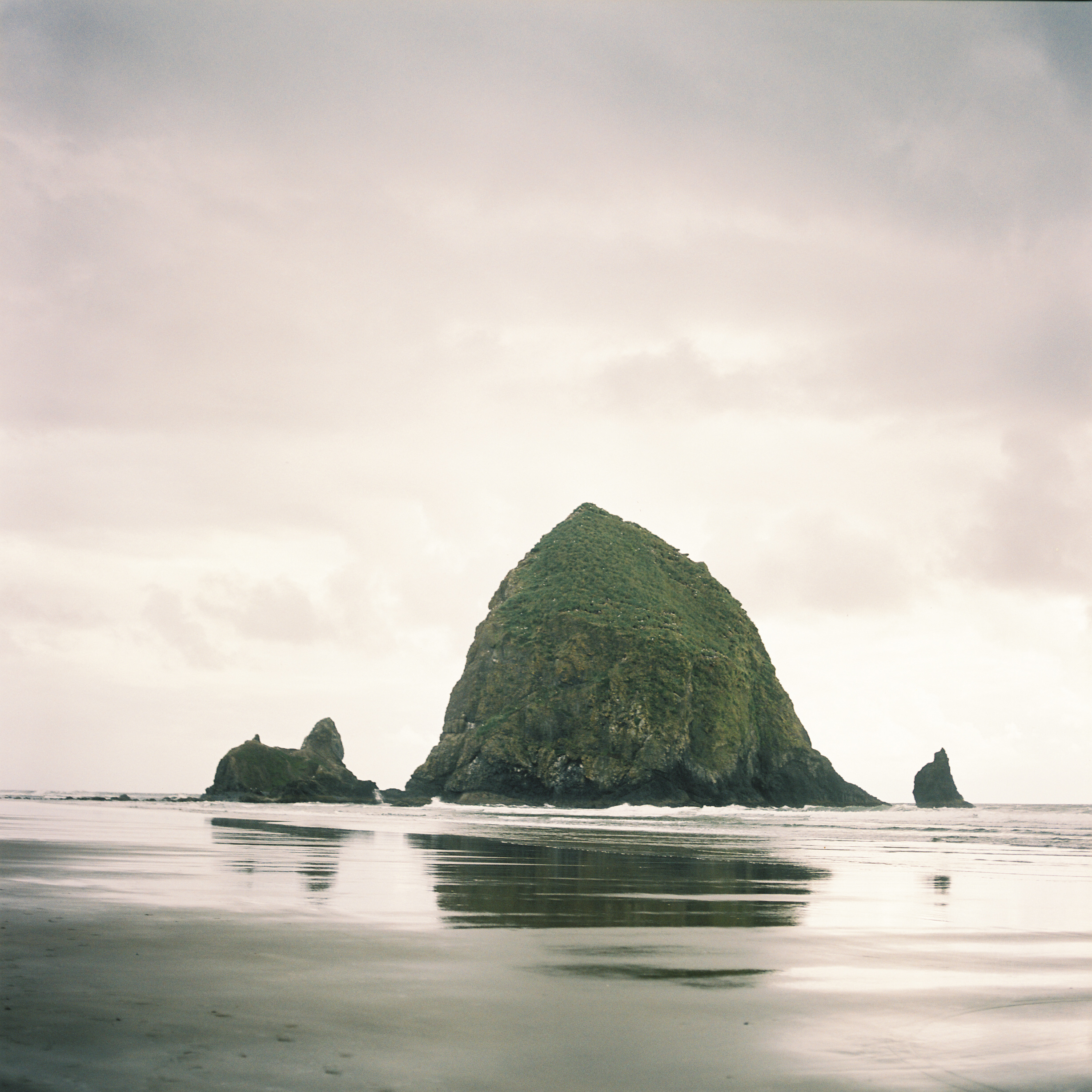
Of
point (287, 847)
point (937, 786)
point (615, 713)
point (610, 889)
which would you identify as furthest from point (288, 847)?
point (937, 786)

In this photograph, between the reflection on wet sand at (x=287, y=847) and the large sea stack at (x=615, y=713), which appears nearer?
the reflection on wet sand at (x=287, y=847)

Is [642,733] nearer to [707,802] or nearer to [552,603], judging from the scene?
[707,802]

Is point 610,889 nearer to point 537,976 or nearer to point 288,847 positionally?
point 537,976

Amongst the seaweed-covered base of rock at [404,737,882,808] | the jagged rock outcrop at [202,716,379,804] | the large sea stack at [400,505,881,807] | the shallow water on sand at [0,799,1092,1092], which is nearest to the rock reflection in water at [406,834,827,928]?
the shallow water on sand at [0,799,1092,1092]

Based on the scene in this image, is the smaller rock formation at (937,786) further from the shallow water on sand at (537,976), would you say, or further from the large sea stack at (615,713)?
the shallow water on sand at (537,976)

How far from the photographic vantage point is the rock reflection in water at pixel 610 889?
32.2 ft

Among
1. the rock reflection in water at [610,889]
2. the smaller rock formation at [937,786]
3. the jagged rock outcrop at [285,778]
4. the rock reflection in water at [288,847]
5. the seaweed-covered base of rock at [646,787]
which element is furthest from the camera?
the smaller rock formation at [937,786]

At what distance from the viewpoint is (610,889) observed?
12.8 m

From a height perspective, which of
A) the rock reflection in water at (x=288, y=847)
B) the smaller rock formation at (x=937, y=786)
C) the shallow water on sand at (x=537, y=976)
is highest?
the shallow water on sand at (x=537, y=976)

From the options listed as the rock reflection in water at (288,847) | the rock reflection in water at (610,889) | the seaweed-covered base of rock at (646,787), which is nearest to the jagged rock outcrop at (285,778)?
the seaweed-covered base of rock at (646,787)

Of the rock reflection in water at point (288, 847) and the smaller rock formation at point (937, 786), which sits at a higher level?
the rock reflection in water at point (288, 847)

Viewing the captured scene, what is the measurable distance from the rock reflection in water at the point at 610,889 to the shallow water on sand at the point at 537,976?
9 centimetres

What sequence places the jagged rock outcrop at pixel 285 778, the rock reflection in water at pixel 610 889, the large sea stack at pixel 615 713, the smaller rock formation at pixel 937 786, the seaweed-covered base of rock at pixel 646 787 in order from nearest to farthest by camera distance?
the rock reflection in water at pixel 610 889 → the seaweed-covered base of rock at pixel 646 787 → the large sea stack at pixel 615 713 → the jagged rock outcrop at pixel 285 778 → the smaller rock formation at pixel 937 786

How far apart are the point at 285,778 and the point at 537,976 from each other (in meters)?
81.1
